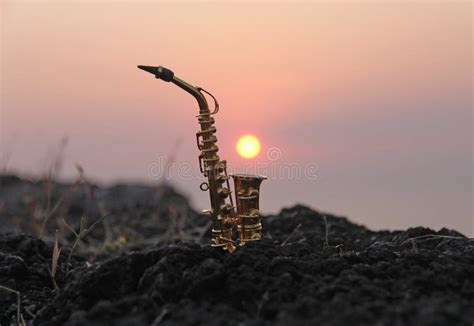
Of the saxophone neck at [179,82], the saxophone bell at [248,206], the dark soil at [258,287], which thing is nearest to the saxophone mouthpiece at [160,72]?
the saxophone neck at [179,82]

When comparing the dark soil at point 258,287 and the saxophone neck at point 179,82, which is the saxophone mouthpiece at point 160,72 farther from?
the dark soil at point 258,287

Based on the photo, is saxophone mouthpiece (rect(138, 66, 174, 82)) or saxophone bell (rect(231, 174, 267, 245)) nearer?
saxophone mouthpiece (rect(138, 66, 174, 82))

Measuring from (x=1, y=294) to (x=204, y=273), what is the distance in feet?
5.92

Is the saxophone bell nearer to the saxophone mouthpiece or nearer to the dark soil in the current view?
the dark soil

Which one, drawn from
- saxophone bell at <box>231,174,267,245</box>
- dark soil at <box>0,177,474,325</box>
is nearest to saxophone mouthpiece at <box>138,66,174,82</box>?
saxophone bell at <box>231,174,267,245</box>

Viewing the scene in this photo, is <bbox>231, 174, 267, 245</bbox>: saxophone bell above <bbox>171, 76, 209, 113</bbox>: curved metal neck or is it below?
below

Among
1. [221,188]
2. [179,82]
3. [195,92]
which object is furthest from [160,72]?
[221,188]

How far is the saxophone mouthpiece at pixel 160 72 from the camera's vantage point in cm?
394

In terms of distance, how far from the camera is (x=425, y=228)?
511 cm

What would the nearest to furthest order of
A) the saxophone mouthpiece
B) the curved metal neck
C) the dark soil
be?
the dark soil
the saxophone mouthpiece
the curved metal neck

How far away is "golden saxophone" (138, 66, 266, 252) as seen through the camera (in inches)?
161

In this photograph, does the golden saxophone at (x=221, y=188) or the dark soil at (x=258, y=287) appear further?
the golden saxophone at (x=221, y=188)

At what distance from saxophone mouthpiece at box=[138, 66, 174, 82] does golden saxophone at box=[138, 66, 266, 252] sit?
7 centimetres

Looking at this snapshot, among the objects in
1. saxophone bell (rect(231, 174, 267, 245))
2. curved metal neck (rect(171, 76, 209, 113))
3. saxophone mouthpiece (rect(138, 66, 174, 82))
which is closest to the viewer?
saxophone mouthpiece (rect(138, 66, 174, 82))
